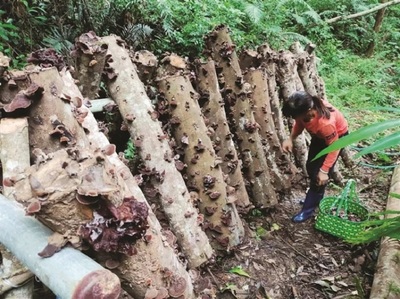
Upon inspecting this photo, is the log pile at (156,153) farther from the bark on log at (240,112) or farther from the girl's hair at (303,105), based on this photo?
the girl's hair at (303,105)

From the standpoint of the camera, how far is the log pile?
1.32 m

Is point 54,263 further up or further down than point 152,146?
further up

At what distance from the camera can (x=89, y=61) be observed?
8.20 ft

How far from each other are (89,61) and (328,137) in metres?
2.24

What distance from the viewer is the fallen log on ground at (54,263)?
1065 mm

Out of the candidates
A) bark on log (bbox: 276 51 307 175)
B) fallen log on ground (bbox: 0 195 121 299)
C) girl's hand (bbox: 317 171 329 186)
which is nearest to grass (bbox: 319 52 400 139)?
bark on log (bbox: 276 51 307 175)

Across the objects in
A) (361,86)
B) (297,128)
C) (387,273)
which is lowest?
(361,86)

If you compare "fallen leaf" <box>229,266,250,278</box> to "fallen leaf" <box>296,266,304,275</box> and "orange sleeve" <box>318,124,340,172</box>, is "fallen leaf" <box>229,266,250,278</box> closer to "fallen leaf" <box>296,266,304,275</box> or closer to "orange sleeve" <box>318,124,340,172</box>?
"fallen leaf" <box>296,266,304,275</box>

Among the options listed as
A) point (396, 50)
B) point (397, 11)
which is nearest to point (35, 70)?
point (396, 50)

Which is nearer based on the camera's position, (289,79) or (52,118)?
(52,118)

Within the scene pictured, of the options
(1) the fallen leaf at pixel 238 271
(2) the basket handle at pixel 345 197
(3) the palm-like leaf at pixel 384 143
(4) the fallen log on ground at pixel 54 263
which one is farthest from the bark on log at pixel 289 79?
(4) the fallen log on ground at pixel 54 263

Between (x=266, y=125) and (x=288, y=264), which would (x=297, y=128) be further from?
(x=288, y=264)

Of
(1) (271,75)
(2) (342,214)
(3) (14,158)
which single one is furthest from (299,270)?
(3) (14,158)

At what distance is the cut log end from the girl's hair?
2.74 m
